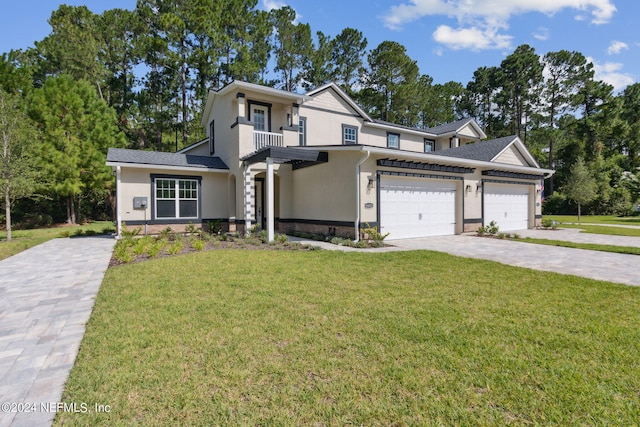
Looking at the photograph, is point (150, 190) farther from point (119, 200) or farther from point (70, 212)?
point (70, 212)

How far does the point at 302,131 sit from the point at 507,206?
36.5 feet

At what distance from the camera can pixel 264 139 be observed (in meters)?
13.9

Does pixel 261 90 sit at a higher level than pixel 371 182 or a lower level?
higher

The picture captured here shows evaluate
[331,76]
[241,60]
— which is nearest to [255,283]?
[241,60]

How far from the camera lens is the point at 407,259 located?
7805 millimetres

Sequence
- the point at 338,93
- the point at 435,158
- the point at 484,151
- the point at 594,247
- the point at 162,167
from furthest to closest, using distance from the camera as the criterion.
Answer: the point at 338,93
the point at 484,151
the point at 162,167
the point at 435,158
the point at 594,247

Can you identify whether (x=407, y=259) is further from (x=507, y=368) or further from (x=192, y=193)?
(x=192, y=193)

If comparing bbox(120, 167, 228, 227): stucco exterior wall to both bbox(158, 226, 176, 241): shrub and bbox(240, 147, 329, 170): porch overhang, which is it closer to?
bbox(158, 226, 176, 241): shrub

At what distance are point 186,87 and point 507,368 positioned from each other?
29917mm

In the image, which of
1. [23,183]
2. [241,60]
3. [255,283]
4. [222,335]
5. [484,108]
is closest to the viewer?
[222,335]

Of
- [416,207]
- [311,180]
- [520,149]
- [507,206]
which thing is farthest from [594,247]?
[311,180]

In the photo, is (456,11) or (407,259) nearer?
(407,259)

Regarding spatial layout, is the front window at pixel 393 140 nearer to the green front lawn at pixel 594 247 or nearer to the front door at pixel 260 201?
the front door at pixel 260 201

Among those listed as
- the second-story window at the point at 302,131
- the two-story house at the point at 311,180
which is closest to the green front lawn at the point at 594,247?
the two-story house at the point at 311,180
